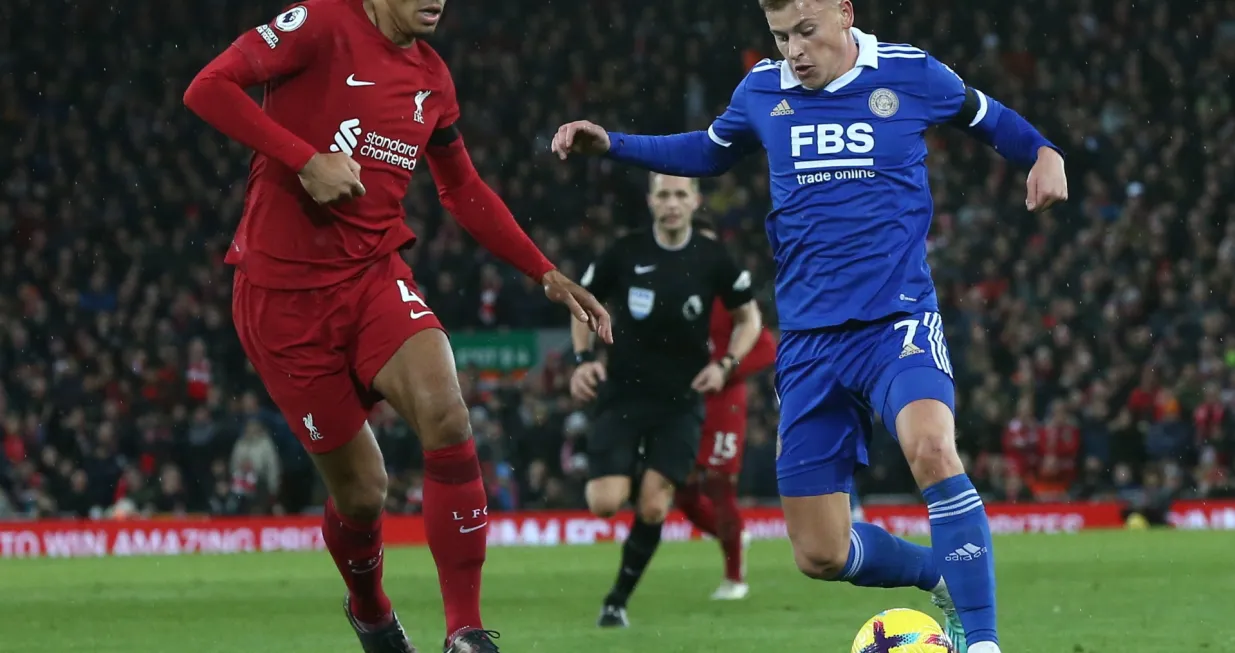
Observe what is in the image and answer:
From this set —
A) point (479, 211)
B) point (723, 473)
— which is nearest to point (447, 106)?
point (479, 211)

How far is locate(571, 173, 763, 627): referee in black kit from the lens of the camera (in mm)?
10234

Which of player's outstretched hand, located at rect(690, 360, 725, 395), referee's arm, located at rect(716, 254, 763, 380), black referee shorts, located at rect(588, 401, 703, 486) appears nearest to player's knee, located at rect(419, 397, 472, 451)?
player's outstretched hand, located at rect(690, 360, 725, 395)

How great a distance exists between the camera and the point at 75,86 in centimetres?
2833

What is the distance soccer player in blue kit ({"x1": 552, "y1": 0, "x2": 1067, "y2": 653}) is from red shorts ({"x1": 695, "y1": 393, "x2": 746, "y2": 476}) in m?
5.01

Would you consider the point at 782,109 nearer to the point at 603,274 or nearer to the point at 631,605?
the point at 603,274

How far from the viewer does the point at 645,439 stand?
10.4 m

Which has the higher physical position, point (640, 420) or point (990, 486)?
point (640, 420)

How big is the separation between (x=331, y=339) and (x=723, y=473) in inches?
221

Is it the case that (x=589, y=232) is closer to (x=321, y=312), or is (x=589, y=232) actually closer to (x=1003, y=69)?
(x=1003, y=69)

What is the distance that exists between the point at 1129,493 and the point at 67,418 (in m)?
12.7

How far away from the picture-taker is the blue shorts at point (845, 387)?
19.1ft

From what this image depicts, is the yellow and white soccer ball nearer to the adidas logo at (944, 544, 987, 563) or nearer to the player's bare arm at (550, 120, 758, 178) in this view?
the adidas logo at (944, 544, 987, 563)

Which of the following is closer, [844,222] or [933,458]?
[933,458]

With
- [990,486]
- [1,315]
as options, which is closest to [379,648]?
[990,486]
